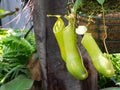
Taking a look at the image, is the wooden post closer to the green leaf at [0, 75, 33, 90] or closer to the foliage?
the green leaf at [0, 75, 33, 90]

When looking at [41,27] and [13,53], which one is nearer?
[41,27]

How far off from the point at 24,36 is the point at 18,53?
0.11m

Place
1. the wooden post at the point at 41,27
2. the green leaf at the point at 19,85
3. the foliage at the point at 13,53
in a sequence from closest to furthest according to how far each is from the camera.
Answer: the wooden post at the point at 41,27, the green leaf at the point at 19,85, the foliage at the point at 13,53

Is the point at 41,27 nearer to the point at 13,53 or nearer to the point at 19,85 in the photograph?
the point at 19,85

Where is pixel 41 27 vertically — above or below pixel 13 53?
above

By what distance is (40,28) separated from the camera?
1293mm

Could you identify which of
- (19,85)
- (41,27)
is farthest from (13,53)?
(41,27)

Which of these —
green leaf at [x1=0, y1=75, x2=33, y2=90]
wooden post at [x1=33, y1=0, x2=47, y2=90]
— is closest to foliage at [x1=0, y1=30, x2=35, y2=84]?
green leaf at [x1=0, y1=75, x2=33, y2=90]

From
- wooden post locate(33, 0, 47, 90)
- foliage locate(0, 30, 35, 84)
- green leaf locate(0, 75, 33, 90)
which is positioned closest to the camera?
wooden post locate(33, 0, 47, 90)

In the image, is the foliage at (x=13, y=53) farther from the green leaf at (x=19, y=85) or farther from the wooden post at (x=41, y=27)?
the wooden post at (x=41, y=27)

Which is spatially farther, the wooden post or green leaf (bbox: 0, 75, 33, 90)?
green leaf (bbox: 0, 75, 33, 90)

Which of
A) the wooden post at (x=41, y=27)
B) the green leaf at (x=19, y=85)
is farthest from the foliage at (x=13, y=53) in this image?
the wooden post at (x=41, y=27)

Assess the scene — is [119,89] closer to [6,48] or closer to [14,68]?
[14,68]

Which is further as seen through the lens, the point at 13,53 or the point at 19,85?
the point at 13,53
